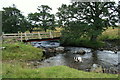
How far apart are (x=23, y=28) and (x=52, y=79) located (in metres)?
35.0

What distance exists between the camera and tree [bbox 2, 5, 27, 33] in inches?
1466

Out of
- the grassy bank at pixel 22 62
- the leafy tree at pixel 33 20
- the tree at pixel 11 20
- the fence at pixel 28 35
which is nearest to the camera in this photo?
the grassy bank at pixel 22 62

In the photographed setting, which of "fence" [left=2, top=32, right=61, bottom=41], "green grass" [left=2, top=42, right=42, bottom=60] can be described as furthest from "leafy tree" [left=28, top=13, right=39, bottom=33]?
"green grass" [left=2, top=42, right=42, bottom=60]

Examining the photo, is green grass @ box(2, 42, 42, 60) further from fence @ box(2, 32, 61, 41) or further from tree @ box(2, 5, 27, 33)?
tree @ box(2, 5, 27, 33)

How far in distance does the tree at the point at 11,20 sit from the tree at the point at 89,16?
16.0 meters

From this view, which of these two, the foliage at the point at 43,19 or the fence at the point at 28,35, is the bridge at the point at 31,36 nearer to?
the fence at the point at 28,35

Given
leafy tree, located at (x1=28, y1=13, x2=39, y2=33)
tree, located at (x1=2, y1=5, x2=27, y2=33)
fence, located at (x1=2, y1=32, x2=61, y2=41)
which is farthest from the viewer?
leafy tree, located at (x1=28, y1=13, x2=39, y2=33)

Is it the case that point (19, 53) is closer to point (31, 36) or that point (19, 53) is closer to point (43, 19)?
point (31, 36)

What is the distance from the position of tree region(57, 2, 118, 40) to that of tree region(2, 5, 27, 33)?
16.0 m

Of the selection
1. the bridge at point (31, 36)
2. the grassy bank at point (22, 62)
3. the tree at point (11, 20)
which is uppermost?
the tree at point (11, 20)

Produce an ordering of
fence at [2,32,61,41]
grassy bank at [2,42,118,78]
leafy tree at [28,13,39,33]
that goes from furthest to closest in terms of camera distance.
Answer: leafy tree at [28,13,39,33], fence at [2,32,61,41], grassy bank at [2,42,118,78]

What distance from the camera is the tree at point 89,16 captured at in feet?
89.0

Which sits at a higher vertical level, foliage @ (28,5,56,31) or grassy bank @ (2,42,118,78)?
foliage @ (28,5,56,31)

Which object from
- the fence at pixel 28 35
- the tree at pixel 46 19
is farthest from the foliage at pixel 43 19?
the fence at pixel 28 35
